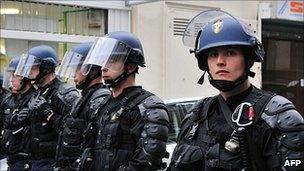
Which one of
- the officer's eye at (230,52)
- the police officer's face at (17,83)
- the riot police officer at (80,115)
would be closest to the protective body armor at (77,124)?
the riot police officer at (80,115)

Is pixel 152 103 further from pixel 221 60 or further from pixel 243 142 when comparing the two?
pixel 243 142

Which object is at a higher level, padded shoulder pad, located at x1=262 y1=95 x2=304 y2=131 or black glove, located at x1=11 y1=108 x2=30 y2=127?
padded shoulder pad, located at x1=262 y1=95 x2=304 y2=131

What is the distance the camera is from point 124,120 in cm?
437

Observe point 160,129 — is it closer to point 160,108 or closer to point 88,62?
point 160,108

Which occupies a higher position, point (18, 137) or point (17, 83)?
point (17, 83)

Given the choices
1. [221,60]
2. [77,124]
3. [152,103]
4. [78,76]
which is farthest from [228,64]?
[78,76]

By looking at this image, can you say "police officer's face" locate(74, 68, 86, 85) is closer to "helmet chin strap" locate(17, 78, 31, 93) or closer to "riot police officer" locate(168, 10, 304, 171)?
"helmet chin strap" locate(17, 78, 31, 93)

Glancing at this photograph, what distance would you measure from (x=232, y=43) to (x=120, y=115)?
5.05ft

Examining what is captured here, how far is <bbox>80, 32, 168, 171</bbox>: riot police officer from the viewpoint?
4.14m

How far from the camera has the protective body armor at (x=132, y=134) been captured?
4.12m

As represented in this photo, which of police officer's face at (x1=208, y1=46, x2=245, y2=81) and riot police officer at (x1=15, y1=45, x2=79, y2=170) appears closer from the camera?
police officer's face at (x1=208, y1=46, x2=245, y2=81)

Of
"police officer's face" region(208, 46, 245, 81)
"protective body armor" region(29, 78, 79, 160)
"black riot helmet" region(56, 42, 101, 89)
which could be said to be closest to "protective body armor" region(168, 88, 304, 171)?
"police officer's face" region(208, 46, 245, 81)

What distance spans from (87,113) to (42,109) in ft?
3.71

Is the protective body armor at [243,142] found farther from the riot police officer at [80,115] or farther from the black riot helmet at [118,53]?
the riot police officer at [80,115]
